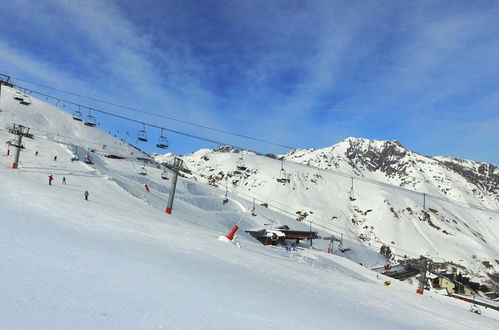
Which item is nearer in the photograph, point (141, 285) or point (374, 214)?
point (141, 285)

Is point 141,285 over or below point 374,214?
below

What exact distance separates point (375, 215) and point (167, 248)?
517 feet

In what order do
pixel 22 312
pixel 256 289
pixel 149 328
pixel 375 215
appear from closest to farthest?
1. pixel 22 312
2. pixel 149 328
3. pixel 256 289
4. pixel 375 215

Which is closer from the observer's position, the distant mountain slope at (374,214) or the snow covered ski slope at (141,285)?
the snow covered ski slope at (141,285)

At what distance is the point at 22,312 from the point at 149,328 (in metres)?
1.80

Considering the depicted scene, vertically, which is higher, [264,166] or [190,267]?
[264,166]

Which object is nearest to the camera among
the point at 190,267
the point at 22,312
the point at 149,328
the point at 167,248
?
the point at 22,312

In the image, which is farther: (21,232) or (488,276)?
(488,276)

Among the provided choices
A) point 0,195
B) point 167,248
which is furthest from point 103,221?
point 0,195

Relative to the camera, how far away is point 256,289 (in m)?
11.3

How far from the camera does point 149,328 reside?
5.52 metres

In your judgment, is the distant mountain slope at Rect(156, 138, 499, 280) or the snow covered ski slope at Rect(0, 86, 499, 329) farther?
the distant mountain slope at Rect(156, 138, 499, 280)

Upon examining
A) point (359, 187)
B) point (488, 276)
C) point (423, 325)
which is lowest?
point (488, 276)

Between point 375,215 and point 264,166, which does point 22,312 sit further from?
point 264,166
